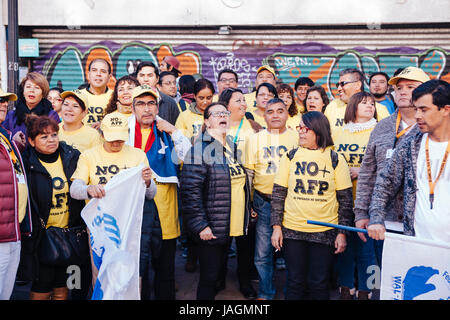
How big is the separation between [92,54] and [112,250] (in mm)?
8270

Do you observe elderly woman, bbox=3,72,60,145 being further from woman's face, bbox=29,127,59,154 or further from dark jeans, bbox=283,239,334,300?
dark jeans, bbox=283,239,334,300

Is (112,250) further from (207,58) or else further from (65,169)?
(207,58)

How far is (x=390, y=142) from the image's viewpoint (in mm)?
3836

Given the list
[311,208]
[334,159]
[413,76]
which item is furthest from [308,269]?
[413,76]

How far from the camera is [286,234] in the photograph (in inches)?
157

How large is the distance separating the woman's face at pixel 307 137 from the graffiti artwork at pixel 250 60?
6372mm

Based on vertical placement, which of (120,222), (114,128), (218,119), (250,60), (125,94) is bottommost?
(120,222)

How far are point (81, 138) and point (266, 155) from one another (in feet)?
6.50

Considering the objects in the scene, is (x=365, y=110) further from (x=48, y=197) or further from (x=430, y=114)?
(x=48, y=197)

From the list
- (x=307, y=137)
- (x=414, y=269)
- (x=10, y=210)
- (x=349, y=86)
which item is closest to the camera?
(x=414, y=269)

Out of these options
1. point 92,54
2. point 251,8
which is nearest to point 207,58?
point 251,8

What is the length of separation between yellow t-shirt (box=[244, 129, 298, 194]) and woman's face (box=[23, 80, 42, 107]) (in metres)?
2.49

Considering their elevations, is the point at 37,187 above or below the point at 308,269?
above

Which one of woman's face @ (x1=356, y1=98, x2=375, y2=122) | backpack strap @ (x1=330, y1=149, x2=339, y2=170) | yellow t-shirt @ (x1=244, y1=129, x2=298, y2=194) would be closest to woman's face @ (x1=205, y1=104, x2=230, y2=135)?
yellow t-shirt @ (x1=244, y1=129, x2=298, y2=194)
